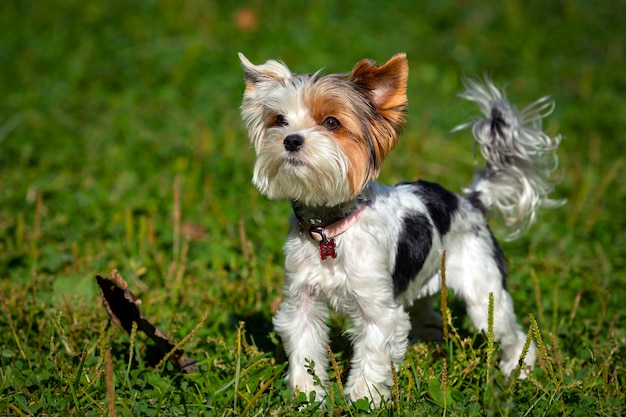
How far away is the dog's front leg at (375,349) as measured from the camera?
3.80 metres

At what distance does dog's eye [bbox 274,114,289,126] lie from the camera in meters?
3.77

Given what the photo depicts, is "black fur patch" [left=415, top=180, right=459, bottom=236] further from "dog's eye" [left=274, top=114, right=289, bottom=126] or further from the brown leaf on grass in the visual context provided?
the brown leaf on grass

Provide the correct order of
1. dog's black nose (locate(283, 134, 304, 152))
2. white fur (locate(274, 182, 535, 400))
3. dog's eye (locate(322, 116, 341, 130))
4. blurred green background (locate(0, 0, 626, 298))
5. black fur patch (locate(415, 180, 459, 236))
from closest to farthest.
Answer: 1. dog's black nose (locate(283, 134, 304, 152))
2. dog's eye (locate(322, 116, 341, 130))
3. white fur (locate(274, 182, 535, 400))
4. black fur patch (locate(415, 180, 459, 236))
5. blurred green background (locate(0, 0, 626, 298))

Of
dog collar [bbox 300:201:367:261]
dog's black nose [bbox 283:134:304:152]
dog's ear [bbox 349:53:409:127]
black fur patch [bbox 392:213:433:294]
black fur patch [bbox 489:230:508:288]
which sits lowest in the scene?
black fur patch [bbox 489:230:508:288]

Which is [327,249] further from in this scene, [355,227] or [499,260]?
[499,260]

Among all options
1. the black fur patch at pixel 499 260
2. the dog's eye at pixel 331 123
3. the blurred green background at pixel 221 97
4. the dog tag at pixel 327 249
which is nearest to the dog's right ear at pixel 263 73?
the dog's eye at pixel 331 123

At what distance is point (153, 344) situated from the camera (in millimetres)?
4426

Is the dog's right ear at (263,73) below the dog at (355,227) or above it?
above

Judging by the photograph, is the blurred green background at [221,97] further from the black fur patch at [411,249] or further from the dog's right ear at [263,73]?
the dog's right ear at [263,73]

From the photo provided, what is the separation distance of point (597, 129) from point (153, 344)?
22.5 feet

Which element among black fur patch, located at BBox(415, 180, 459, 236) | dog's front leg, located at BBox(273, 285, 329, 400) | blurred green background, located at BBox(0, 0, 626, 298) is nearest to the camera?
dog's front leg, located at BBox(273, 285, 329, 400)

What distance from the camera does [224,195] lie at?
699 centimetres

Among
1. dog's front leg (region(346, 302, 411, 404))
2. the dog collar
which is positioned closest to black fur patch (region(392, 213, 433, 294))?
dog's front leg (region(346, 302, 411, 404))

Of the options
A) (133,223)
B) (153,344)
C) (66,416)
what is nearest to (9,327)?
(153,344)
